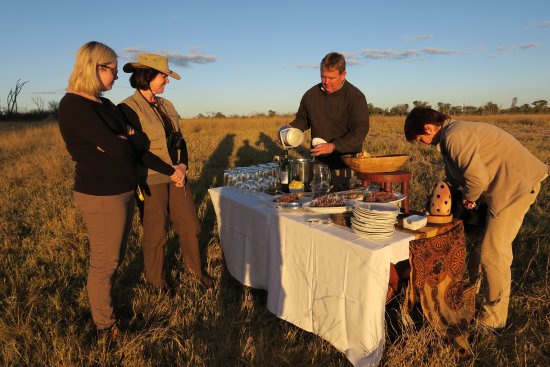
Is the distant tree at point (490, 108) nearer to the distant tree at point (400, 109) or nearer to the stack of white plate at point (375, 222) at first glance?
the distant tree at point (400, 109)

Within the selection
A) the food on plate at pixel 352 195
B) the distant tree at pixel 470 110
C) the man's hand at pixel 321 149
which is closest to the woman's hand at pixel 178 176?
the man's hand at pixel 321 149

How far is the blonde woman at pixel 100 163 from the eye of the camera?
7.29ft

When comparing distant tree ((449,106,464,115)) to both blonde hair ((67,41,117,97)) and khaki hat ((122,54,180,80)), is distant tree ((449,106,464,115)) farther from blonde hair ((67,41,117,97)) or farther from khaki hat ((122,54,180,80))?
blonde hair ((67,41,117,97))

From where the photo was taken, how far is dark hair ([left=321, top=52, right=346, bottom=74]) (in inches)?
136

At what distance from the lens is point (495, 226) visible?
2.57 m

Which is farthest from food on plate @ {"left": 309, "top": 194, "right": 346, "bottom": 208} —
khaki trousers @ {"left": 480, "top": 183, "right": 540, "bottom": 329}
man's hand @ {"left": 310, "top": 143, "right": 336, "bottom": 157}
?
khaki trousers @ {"left": 480, "top": 183, "right": 540, "bottom": 329}

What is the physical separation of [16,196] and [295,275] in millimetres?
6174

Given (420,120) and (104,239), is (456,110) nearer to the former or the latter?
(420,120)

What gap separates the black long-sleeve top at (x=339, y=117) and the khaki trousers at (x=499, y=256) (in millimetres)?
1474

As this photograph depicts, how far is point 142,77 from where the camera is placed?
3.00m

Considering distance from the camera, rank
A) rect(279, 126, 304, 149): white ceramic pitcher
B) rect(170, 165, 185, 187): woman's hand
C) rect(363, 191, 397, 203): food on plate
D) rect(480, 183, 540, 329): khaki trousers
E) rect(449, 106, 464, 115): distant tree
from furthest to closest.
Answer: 1. rect(449, 106, 464, 115): distant tree
2. rect(279, 126, 304, 149): white ceramic pitcher
3. rect(170, 165, 185, 187): woman's hand
4. rect(480, 183, 540, 329): khaki trousers
5. rect(363, 191, 397, 203): food on plate

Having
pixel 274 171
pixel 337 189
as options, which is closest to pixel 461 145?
pixel 337 189

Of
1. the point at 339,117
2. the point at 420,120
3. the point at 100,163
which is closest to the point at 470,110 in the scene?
the point at 339,117

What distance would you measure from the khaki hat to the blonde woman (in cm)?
56
